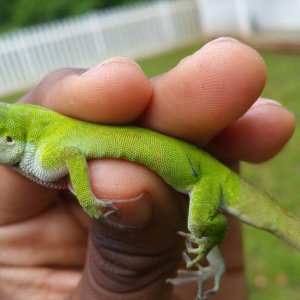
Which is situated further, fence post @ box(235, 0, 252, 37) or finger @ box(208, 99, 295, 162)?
fence post @ box(235, 0, 252, 37)

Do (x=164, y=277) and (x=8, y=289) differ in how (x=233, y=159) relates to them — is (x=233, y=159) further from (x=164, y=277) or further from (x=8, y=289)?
(x=8, y=289)

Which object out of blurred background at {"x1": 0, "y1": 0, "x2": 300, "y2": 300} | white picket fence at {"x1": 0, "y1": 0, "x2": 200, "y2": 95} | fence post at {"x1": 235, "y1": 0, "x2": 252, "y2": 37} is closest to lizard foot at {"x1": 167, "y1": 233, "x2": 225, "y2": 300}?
blurred background at {"x1": 0, "y1": 0, "x2": 300, "y2": 300}

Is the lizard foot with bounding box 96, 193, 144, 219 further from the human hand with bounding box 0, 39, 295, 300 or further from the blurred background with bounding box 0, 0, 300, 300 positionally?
the blurred background with bounding box 0, 0, 300, 300

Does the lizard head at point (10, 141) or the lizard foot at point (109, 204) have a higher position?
the lizard head at point (10, 141)

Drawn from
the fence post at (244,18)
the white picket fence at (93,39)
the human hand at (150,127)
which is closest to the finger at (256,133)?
the human hand at (150,127)

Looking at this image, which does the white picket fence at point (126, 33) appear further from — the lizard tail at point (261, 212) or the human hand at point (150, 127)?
the lizard tail at point (261, 212)

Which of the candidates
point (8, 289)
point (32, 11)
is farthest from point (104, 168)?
point (32, 11)
